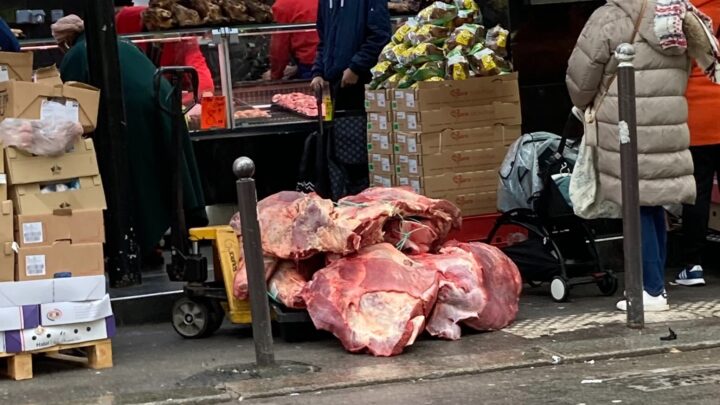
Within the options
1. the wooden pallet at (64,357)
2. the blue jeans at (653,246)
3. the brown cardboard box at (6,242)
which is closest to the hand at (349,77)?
the blue jeans at (653,246)

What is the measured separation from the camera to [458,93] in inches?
354

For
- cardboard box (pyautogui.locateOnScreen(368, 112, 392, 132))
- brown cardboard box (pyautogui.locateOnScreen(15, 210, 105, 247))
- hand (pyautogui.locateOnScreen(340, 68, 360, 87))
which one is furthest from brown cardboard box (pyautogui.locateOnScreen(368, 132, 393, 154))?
brown cardboard box (pyautogui.locateOnScreen(15, 210, 105, 247))

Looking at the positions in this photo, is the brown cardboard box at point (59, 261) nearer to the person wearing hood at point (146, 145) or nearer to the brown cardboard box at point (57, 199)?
the brown cardboard box at point (57, 199)

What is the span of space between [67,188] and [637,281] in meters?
3.07

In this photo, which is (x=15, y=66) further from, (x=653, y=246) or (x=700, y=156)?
(x=700, y=156)

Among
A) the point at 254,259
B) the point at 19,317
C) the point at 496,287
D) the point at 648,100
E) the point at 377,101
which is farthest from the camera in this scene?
the point at 377,101

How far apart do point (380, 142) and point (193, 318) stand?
2.34 m

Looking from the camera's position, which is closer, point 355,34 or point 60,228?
point 60,228

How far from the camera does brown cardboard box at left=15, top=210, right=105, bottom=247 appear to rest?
22.4 ft

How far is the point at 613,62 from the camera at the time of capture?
7594 mm

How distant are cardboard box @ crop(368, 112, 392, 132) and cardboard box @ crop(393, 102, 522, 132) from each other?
0.28 feet

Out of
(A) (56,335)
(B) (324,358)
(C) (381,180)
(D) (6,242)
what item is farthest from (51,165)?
(C) (381,180)

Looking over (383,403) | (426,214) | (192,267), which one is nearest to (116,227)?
(192,267)

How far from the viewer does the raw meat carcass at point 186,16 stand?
32.5 feet
